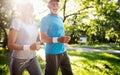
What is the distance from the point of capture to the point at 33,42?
4688mm

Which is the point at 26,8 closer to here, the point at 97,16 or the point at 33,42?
the point at 33,42

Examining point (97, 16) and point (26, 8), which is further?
point (97, 16)

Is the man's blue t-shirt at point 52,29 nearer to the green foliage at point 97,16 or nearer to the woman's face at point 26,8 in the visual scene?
the woman's face at point 26,8

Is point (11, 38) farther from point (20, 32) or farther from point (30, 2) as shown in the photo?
point (30, 2)

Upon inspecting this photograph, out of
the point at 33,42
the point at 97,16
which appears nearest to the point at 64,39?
the point at 33,42

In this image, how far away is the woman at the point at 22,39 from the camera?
14.5 feet

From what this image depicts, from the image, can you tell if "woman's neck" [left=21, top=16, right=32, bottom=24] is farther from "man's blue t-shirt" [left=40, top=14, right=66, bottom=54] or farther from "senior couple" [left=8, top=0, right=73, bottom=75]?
"man's blue t-shirt" [left=40, top=14, right=66, bottom=54]

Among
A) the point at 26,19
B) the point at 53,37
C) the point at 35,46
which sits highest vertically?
the point at 26,19

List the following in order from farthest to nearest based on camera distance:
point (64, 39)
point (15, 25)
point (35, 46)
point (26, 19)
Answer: point (64, 39) < point (26, 19) < point (15, 25) < point (35, 46)

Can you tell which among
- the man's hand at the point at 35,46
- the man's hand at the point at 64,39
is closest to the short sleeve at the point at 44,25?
the man's hand at the point at 64,39

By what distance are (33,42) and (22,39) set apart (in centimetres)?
20

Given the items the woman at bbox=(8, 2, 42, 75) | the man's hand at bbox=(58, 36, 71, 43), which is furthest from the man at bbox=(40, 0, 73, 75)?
the woman at bbox=(8, 2, 42, 75)

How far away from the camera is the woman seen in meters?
4.43

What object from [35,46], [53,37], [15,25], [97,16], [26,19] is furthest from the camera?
[97,16]
